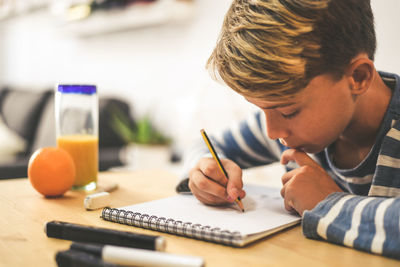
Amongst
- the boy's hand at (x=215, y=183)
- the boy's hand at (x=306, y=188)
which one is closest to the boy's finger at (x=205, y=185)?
the boy's hand at (x=215, y=183)

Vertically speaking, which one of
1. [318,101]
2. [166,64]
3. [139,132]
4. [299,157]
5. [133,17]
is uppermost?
[133,17]

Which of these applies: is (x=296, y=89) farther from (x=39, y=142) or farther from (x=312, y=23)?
(x=39, y=142)

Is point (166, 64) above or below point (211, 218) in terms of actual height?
above

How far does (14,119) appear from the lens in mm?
2932

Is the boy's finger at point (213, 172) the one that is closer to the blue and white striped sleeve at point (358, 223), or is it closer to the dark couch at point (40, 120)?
the blue and white striped sleeve at point (358, 223)

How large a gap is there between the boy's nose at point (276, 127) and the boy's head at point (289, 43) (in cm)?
7

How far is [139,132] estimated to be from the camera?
217cm

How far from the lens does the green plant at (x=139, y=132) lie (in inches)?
82.7

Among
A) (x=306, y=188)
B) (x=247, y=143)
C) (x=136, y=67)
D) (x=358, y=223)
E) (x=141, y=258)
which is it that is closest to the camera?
(x=141, y=258)

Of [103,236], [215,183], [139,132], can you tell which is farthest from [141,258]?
[139,132]

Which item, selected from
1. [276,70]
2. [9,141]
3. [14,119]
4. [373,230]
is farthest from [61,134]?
[14,119]

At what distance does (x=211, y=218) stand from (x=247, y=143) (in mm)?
481

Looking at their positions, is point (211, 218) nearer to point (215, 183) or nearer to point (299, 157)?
point (215, 183)

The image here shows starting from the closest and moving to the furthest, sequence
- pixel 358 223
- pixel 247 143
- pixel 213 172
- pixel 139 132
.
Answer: pixel 358 223 < pixel 213 172 < pixel 247 143 < pixel 139 132
